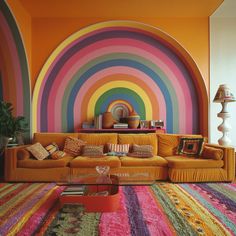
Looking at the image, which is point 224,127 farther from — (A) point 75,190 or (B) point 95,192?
(A) point 75,190

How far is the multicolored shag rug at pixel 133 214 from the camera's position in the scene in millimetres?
2186

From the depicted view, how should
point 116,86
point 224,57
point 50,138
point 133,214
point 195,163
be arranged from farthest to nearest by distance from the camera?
point 116,86 → point 224,57 → point 50,138 → point 195,163 → point 133,214

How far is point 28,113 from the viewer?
4605 millimetres

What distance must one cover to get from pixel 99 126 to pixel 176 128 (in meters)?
1.68

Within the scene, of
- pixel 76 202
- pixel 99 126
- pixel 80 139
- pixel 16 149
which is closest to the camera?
pixel 76 202

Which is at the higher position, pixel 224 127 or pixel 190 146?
pixel 224 127

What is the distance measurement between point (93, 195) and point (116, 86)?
2.97 m

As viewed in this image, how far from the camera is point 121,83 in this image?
515cm

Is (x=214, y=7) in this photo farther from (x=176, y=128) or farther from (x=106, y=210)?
(x=106, y=210)

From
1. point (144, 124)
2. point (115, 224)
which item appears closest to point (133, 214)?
point (115, 224)

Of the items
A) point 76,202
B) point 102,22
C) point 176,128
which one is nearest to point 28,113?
point 102,22

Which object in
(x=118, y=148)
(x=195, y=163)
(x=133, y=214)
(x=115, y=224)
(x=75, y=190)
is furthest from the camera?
(x=118, y=148)

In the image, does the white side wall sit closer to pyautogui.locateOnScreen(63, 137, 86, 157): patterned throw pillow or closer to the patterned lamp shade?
the patterned lamp shade

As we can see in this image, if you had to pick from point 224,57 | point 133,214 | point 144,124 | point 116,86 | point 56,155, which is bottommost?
point 133,214
